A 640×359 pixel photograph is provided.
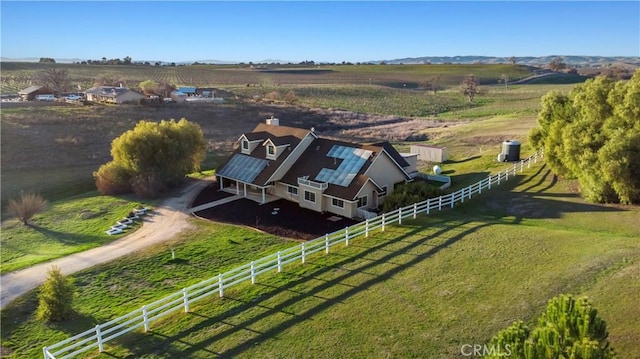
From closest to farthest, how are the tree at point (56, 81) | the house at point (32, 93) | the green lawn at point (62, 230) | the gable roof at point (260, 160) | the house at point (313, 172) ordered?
the green lawn at point (62, 230)
the house at point (313, 172)
the gable roof at point (260, 160)
the house at point (32, 93)
the tree at point (56, 81)

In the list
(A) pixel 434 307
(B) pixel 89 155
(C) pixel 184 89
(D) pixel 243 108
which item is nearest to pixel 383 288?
(A) pixel 434 307

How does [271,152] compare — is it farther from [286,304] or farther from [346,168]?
[286,304]

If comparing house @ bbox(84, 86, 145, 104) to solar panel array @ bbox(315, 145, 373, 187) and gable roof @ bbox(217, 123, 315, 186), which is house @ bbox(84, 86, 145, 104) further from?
solar panel array @ bbox(315, 145, 373, 187)

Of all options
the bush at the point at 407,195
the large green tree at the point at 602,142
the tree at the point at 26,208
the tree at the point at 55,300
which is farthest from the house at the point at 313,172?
the tree at the point at 55,300

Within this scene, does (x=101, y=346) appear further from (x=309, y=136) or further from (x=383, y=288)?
(x=309, y=136)

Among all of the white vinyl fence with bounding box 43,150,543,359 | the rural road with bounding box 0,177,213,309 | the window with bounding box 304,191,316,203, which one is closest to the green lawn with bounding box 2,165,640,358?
the white vinyl fence with bounding box 43,150,543,359

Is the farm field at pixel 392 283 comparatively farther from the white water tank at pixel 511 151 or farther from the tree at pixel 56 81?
the tree at pixel 56 81

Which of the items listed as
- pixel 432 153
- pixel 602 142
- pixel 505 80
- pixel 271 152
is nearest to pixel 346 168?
pixel 271 152
